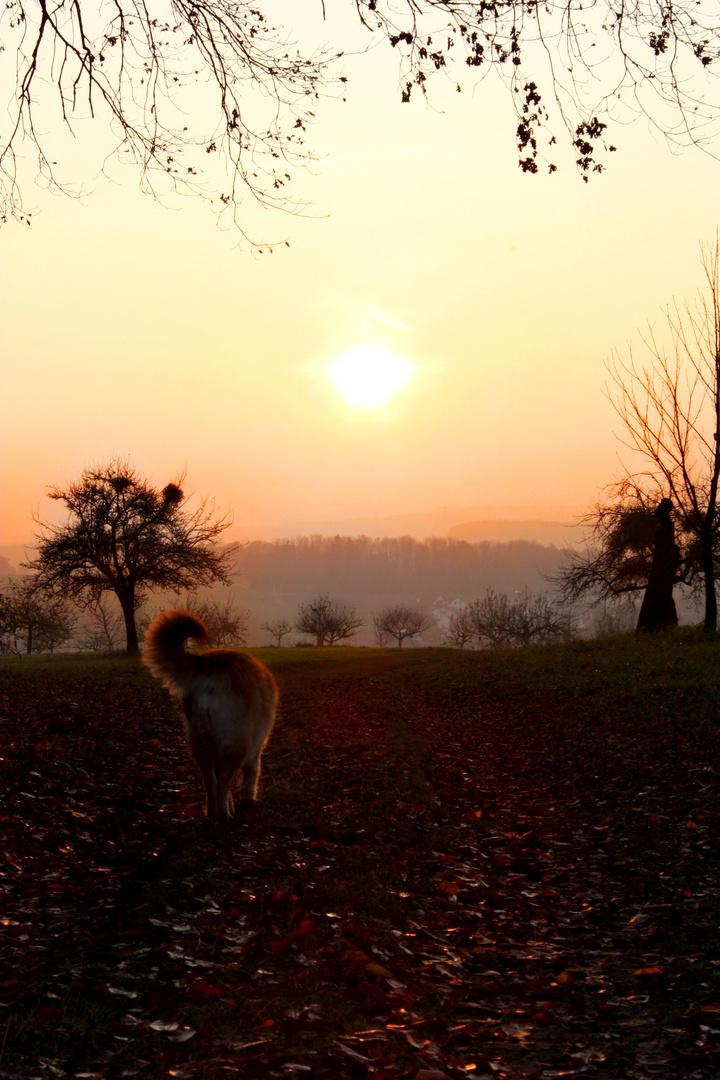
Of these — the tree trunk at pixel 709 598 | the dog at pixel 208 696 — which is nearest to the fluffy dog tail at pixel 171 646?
the dog at pixel 208 696

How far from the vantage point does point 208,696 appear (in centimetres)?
662

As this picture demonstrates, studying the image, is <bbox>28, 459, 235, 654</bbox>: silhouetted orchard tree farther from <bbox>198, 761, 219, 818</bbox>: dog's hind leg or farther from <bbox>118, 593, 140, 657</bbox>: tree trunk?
<bbox>198, 761, 219, 818</bbox>: dog's hind leg

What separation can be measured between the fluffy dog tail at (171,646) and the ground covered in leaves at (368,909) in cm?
153

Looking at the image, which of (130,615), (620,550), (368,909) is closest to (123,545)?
(130,615)

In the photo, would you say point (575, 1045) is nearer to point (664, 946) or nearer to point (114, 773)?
point (664, 946)

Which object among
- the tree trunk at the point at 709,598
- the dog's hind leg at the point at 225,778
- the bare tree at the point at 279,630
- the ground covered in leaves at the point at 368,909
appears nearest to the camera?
the ground covered in leaves at the point at 368,909

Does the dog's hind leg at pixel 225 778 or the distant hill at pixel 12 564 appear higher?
the distant hill at pixel 12 564

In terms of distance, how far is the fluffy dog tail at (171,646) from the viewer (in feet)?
21.2

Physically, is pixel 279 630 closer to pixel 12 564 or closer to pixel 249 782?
pixel 12 564

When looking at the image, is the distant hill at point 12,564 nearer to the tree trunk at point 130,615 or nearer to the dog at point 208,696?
the tree trunk at point 130,615

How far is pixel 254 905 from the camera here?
518cm

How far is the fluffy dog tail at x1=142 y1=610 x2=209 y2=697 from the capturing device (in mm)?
6449

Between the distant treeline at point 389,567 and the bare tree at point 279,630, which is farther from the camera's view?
the distant treeline at point 389,567

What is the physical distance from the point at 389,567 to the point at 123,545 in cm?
13857
